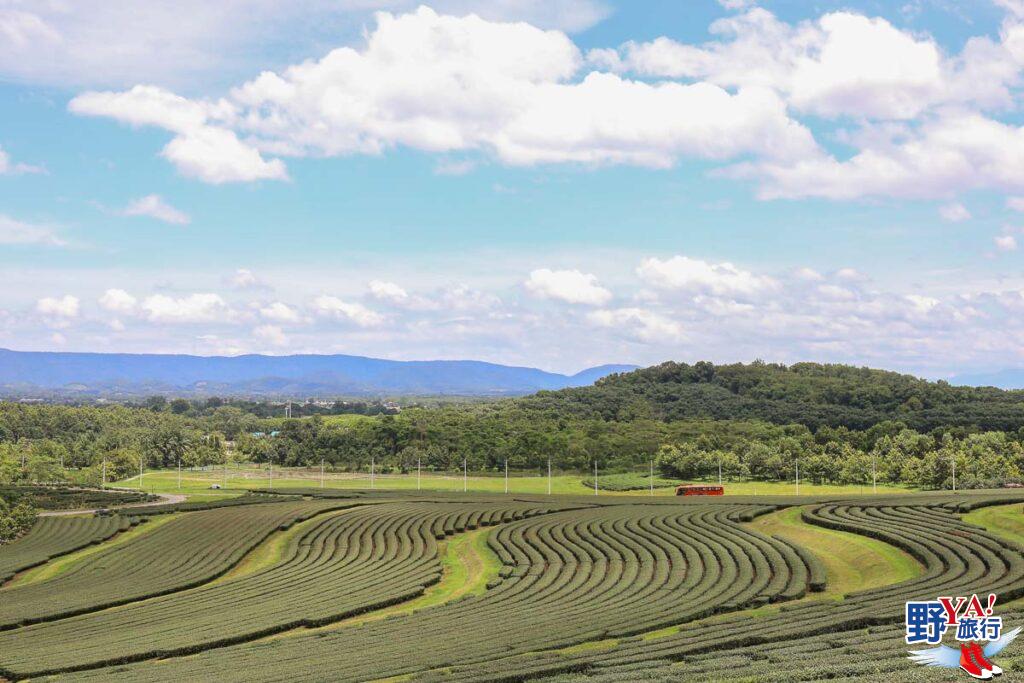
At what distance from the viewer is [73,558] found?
5503cm

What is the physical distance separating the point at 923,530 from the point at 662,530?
13.9m

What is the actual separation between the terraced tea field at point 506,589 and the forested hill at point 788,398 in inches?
2110

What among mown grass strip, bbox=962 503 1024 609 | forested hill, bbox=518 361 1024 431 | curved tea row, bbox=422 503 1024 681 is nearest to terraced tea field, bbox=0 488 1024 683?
curved tea row, bbox=422 503 1024 681

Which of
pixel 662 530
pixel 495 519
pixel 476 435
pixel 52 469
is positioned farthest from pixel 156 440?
pixel 662 530

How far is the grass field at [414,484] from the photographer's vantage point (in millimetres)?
87250

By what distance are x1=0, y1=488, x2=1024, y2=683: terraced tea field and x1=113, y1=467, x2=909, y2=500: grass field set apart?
719 inches

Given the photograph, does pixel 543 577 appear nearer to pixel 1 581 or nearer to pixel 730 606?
pixel 730 606

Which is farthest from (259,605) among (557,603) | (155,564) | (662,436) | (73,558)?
(662,436)

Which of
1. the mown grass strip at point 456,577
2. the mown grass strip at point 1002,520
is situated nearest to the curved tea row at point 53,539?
the mown grass strip at point 456,577

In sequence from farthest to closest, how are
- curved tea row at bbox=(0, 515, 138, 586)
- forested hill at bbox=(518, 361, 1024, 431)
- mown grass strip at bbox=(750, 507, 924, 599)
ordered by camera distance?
forested hill at bbox=(518, 361, 1024, 431), curved tea row at bbox=(0, 515, 138, 586), mown grass strip at bbox=(750, 507, 924, 599)

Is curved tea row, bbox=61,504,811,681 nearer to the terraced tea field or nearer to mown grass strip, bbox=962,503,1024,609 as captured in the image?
the terraced tea field

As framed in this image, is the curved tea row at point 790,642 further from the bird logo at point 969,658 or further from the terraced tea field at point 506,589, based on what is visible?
the bird logo at point 969,658

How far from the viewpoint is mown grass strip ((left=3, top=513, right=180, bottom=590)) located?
48.9 metres

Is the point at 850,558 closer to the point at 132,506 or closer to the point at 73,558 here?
the point at 73,558
